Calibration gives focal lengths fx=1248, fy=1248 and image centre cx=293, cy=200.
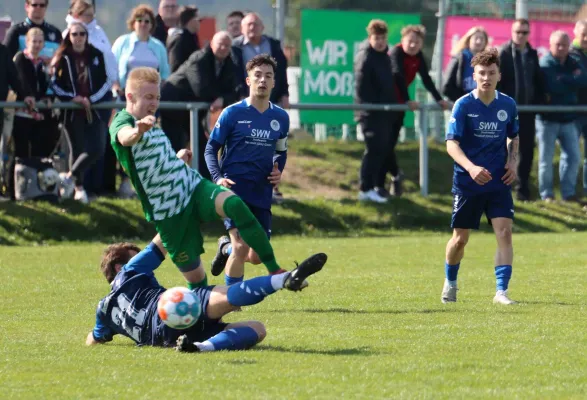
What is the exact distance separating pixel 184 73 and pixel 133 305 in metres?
9.09

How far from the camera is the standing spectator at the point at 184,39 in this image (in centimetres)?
1681

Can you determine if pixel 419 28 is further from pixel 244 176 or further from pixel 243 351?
pixel 243 351

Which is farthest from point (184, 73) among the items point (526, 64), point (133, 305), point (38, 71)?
point (133, 305)

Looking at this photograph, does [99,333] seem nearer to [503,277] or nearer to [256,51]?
[503,277]

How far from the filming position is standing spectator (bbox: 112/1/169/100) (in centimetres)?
1612

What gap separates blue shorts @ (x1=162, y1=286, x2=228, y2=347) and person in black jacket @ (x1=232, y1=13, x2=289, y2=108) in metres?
9.00

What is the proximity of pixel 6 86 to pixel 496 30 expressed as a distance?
29.7 feet

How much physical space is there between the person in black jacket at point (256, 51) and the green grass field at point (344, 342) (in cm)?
413

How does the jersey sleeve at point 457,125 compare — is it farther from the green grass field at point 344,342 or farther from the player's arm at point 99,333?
the player's arm at point 99,333

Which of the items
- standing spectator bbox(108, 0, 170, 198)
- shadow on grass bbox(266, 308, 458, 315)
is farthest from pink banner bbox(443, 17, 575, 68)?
shadow on grass bbox(266, 308, 458, 315)

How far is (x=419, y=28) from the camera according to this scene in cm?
1730

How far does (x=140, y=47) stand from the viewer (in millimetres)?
16203

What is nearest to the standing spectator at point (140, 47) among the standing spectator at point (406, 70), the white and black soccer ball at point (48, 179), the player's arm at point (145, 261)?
the white and black soccer ball at point (48, 179)

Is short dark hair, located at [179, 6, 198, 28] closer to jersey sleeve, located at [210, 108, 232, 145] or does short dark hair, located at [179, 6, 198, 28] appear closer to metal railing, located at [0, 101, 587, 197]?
metal railing, located at [0, 101, 587, 197]
